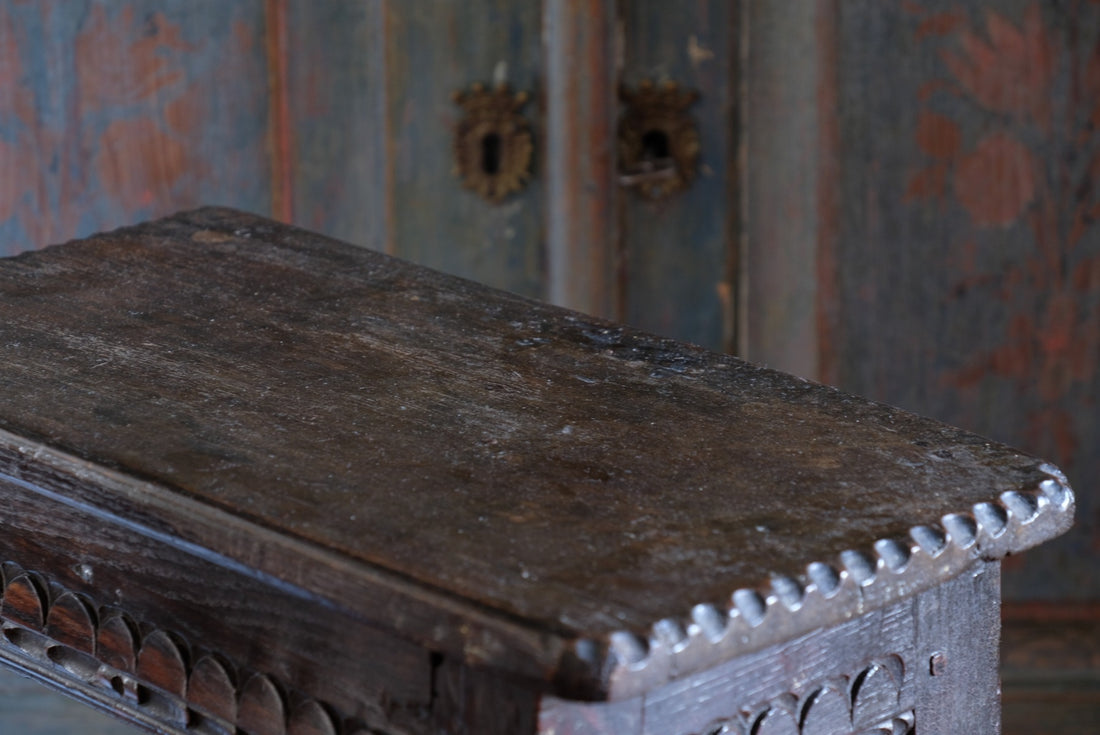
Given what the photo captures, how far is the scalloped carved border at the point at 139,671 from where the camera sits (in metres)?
0.61

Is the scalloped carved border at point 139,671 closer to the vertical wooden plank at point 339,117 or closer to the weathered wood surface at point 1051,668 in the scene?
the vertical wooden plank at point 339,117

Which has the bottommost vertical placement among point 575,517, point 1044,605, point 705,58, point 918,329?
point 1044,605

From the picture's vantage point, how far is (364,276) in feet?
3.02

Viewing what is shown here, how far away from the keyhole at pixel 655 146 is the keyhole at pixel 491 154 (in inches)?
6.2

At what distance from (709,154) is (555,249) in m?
0.19

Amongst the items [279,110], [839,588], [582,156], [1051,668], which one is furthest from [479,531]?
[1051,668]

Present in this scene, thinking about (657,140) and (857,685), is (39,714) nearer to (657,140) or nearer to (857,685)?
(657,140)

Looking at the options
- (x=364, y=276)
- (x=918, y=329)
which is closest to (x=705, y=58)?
(x=918, y=329)

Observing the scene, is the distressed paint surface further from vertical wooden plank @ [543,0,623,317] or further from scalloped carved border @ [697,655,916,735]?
scalloped carved border @ [697,655,916,735]

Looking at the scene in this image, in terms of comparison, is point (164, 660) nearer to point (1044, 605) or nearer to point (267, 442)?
point (267, 442)

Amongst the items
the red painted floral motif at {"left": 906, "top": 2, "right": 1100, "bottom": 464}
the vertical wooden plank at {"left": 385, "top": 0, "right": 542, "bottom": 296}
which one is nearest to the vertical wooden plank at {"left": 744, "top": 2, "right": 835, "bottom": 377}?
the red painted floral motif at {"left": 906, "top": 2, "right": 1100, "bottom": 464}

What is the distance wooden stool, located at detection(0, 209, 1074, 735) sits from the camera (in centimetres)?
52

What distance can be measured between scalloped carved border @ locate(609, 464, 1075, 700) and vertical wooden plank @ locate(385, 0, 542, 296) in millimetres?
966

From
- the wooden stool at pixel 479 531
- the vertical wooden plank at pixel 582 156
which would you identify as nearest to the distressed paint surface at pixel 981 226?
the vertical wooden plank at pixel 582 156
